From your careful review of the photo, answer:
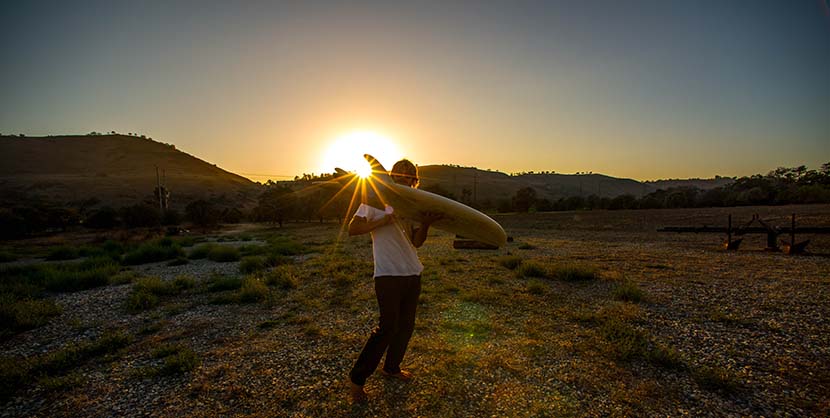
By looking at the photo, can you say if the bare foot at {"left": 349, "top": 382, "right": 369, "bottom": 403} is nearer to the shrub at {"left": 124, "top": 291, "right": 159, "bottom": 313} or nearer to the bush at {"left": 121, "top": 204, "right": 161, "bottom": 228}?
the shrub at {"left": 124, "top": 291, "right": 159, "bottom": 313}

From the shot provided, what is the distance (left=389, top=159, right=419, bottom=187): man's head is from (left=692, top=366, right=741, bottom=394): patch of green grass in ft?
14.3

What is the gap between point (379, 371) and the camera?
463 cm

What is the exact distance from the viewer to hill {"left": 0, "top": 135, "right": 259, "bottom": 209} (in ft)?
260

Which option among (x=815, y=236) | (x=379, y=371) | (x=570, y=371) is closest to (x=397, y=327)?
(x=379, y=371)

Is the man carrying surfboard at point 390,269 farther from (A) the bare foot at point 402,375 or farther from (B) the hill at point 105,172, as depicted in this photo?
(B) the hill at point 105,172

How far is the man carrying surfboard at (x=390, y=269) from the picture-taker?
3.48 meters

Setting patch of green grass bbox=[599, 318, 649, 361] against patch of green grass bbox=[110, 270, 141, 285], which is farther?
patch of green grass bbox=[110, 270, 141, 285]

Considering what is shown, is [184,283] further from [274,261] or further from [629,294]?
[629,294]

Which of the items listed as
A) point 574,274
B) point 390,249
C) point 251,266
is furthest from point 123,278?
point 574,274

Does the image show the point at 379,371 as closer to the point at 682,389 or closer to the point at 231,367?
the point at 231,367

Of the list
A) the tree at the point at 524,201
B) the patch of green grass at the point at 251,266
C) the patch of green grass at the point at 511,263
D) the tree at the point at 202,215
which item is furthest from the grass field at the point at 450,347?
the tree at the point at 524,201

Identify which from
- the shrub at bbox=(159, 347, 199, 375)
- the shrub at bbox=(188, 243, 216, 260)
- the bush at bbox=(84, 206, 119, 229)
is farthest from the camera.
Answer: the bush at bbox=(84, 206, 119, 229)

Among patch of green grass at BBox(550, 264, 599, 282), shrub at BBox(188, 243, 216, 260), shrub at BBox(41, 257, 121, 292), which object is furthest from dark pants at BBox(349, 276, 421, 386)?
shrub at BBox(188, 243, 216, 260)

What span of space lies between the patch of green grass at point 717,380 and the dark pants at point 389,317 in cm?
374
